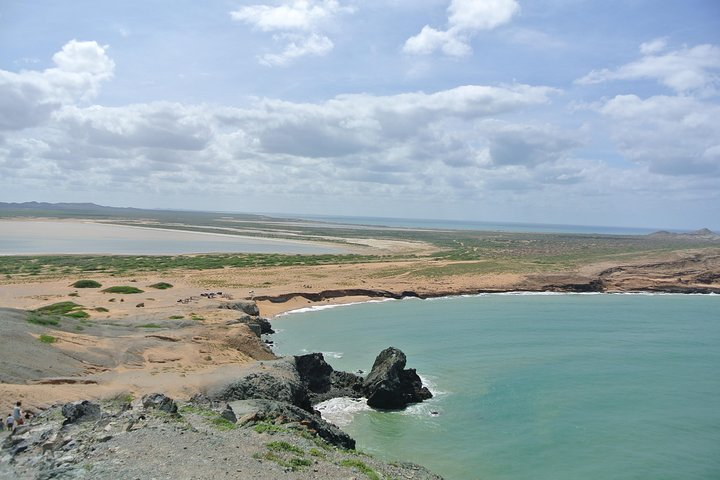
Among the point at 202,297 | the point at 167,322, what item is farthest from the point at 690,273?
the point at 167,322

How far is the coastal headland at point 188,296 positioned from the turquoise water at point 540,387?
6.25 meters

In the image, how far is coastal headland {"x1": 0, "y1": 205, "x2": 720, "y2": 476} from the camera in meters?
24.6

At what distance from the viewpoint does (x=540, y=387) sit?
30.5 m

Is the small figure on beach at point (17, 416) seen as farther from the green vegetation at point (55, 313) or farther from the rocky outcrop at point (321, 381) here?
the green vegetation at point (55, 313)

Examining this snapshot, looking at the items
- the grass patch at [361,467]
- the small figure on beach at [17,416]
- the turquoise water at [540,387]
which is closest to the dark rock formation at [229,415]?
the grass patch at [361,467]

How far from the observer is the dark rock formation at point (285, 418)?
61.0 feet

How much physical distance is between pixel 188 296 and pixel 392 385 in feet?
107

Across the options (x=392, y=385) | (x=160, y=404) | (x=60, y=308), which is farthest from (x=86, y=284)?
(x=160, y=404)

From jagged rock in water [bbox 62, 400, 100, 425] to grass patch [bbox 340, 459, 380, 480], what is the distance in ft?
27.8

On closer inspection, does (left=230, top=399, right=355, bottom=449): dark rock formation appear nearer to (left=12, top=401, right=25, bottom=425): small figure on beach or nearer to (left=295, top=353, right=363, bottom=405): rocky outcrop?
(left=12, top=401, right=25, bottom=425): small figure on beach

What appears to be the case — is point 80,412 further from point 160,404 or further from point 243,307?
point 243,307

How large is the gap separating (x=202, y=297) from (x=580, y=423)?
1473 inches

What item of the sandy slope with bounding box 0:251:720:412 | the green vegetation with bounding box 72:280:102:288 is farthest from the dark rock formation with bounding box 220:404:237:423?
the green vegetation with bounding box 72:280:102:288

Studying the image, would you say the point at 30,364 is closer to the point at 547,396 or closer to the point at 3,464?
the point at 3,464
